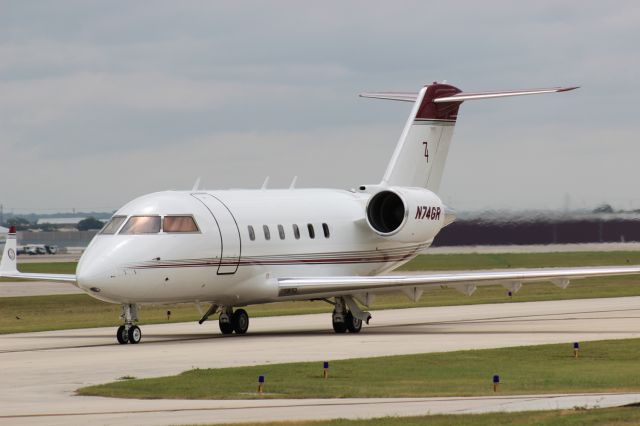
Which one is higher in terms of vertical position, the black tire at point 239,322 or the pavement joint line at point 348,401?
the black tire at point 239,322

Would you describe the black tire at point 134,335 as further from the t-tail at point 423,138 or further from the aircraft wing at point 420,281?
the t-tail at point 423,138

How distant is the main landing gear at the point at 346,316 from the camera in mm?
37094

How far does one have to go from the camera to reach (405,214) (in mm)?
39062

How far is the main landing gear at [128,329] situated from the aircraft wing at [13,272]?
5.25 feet

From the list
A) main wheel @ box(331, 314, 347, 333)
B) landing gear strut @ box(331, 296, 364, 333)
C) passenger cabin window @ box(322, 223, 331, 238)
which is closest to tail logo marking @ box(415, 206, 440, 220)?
passenger cabin window @ box(322, 223, 331, 238)

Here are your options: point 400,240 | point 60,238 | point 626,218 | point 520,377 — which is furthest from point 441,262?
point 60,238

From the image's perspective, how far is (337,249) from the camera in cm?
3866

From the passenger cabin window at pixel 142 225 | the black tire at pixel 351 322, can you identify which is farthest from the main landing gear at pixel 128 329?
the black tire at pixel 351 322

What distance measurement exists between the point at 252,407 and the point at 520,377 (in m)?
5.92

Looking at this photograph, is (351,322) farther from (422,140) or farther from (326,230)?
(422,140)

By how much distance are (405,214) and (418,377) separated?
1538 cm

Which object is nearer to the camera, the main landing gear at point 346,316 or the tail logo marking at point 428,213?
the main landing gear at point 346,316

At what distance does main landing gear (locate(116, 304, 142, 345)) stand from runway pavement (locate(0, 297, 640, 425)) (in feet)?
1.51

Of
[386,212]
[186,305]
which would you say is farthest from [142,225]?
[186,305]
